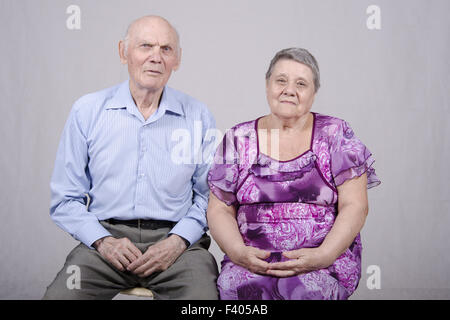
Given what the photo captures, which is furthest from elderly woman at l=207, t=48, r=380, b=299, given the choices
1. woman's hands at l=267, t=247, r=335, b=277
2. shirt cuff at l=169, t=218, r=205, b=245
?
shirt cuff at l=169, t=218, r=205, b=245

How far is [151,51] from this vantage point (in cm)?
247

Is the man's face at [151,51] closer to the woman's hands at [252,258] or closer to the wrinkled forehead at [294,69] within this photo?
the wrinkled forehead at [294,69]

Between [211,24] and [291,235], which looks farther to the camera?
[211,24]

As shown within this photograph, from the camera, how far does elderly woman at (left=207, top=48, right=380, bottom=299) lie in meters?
2.21

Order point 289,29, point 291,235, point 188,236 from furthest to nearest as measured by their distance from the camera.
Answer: point 289,29
point 188,236
point 291,235

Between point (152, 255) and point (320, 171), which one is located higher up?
point (320, 171)

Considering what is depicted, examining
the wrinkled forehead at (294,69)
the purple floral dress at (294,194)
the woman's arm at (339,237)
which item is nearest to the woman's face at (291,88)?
the wrinkled forehead at (294,69)

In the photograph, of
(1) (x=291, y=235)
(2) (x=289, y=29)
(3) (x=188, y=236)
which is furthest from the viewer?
(2) (x=289, y=29)

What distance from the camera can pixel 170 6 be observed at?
3.34 meters

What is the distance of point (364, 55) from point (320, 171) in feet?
4.25

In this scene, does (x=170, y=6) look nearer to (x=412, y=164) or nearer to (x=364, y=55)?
(x=364, y=55)

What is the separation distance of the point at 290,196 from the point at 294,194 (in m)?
0.02

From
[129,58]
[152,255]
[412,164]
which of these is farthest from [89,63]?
[412,164]

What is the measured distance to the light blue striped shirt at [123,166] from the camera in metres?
2.49
